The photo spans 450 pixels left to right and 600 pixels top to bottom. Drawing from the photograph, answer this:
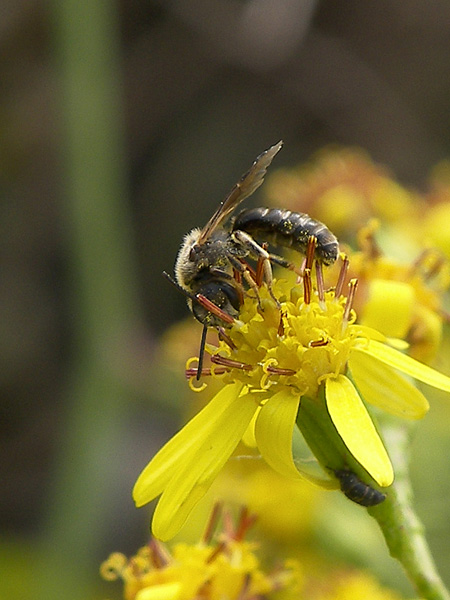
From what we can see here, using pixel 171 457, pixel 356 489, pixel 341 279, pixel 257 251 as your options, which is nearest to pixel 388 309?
pixel 341 279

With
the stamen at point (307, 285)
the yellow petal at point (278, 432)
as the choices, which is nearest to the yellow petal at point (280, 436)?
the yellow petal at point (278, 432)

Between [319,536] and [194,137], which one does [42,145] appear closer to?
[194,137]

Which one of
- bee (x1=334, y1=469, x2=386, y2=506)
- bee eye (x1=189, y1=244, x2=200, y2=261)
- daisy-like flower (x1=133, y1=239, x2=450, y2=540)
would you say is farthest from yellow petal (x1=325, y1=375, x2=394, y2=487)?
bee eye (x1=189, y1=244, x2=200, y2=261)

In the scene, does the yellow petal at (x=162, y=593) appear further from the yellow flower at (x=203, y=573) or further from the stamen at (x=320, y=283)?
the stamen at (x=320, y=283)

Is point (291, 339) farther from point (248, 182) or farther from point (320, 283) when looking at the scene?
point (248, 182)

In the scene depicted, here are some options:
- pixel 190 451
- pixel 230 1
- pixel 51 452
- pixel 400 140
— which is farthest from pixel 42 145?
pixel 190 451
